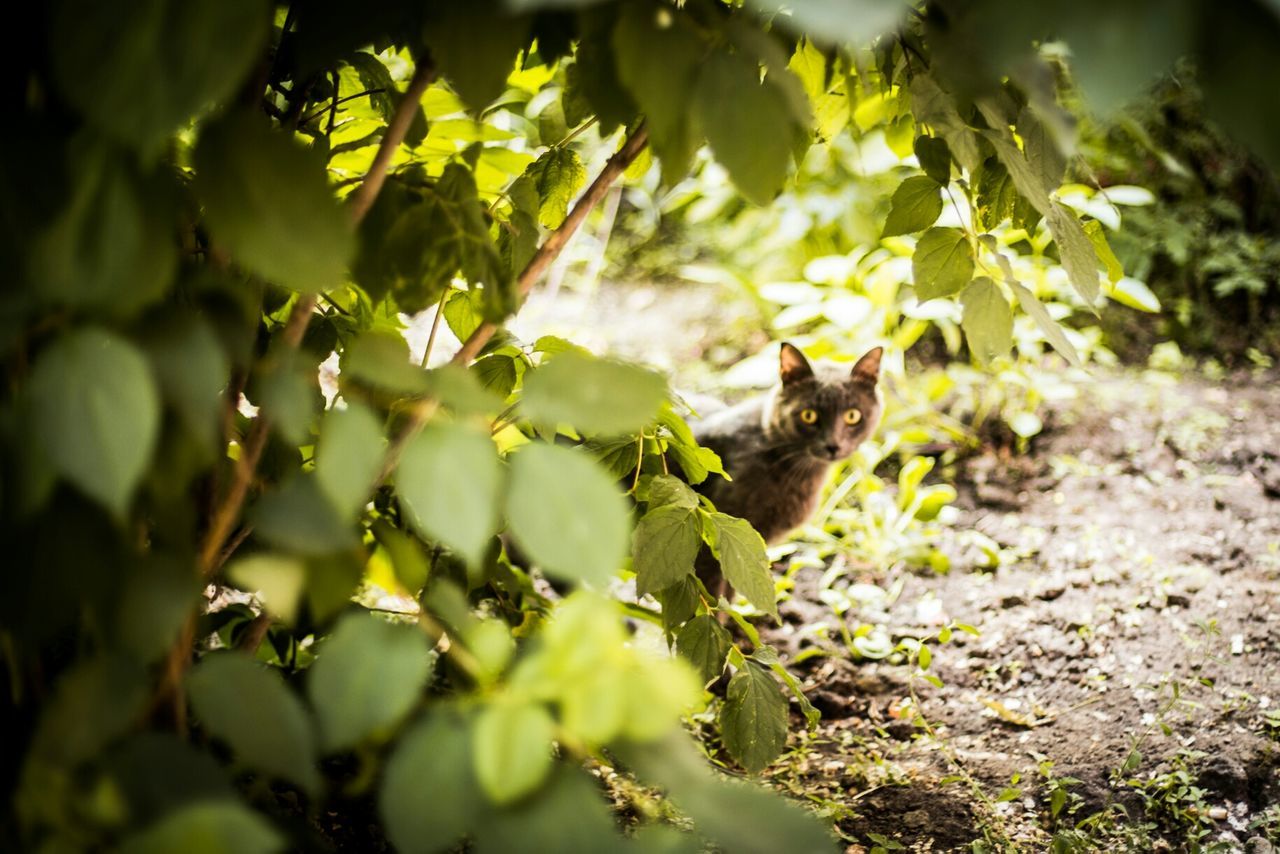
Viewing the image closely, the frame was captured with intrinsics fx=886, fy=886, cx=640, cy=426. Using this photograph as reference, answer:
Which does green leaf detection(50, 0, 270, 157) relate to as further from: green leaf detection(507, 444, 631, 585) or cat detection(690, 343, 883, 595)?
cat detection(690, 343, 883, 595)

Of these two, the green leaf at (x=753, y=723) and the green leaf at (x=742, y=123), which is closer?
the green leaf at (x=742, y=123)

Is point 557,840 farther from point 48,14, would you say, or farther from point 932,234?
point 932,234

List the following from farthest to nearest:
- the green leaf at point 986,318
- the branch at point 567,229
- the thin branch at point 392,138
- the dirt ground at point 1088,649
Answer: the dirt ground at point 1088,649
the green leaf at point 986,318
the branch at point 567,229
the thin branch at point 392,138

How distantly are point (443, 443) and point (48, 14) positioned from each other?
0.31m

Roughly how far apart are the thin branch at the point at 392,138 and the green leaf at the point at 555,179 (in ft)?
1.12

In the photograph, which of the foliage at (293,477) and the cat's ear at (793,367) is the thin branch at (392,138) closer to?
the foliage at (293,477)

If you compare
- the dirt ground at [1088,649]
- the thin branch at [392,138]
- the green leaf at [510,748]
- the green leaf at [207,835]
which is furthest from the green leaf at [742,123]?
the dirt ground at [1088,649]

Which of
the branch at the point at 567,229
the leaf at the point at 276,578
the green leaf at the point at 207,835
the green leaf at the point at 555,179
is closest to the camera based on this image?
the green leaf at the point at 207,835

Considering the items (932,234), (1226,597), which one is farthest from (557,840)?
(1226,597)

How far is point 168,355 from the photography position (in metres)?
0.50

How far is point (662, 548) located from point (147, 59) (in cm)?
68

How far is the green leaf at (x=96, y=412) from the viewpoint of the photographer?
445 millimetres

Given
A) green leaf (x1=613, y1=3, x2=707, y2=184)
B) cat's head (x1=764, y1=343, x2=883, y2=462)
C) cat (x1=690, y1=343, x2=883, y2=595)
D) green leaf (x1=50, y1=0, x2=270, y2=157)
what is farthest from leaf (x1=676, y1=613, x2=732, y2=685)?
cat's head (x1=764, y1=343, x2=883, y2=462)

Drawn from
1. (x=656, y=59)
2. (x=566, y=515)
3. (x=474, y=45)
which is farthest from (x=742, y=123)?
(x=566, y=515)
